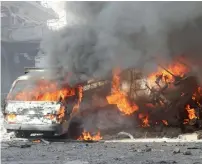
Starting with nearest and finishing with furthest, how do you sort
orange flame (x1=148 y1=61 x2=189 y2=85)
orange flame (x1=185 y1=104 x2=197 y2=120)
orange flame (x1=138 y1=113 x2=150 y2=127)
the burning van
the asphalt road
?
the asphalt road
the burning van
orange flame (x1=185 y1=104 x2=197 y2=120)
orange flame (x1=138 y1=113 x2=150 y2=127)
orange flame (x1=148 y1=61 x2=189 y2=85)

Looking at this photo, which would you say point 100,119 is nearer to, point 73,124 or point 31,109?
point 73,124

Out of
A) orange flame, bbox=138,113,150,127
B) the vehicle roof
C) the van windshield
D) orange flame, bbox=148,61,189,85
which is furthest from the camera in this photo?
orange flame, bbox=148,61,189,85

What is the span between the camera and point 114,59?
11586mm

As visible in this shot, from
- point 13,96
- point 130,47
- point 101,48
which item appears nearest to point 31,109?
point 13,96

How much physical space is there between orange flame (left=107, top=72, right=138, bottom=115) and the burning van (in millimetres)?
1454

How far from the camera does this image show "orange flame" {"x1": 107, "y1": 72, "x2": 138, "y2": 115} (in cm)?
1145

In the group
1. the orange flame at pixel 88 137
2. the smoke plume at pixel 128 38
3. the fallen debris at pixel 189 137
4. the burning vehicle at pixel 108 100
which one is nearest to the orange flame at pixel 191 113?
the burning vehicle at pixel 108 100

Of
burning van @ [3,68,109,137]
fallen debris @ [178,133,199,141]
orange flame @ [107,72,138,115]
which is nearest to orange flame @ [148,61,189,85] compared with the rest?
orange flame @ [107,72,138,115]

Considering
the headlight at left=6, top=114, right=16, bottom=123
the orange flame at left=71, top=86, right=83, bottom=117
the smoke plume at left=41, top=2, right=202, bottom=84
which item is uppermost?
the smoke plume at left=41, top=2, right=202, bottom=84

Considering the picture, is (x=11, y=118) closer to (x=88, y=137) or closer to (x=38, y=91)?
(x=38, y=91)

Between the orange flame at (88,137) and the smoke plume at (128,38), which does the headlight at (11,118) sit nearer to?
the orange flame at (88,137)

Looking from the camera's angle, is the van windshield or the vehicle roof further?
the vehicle roof

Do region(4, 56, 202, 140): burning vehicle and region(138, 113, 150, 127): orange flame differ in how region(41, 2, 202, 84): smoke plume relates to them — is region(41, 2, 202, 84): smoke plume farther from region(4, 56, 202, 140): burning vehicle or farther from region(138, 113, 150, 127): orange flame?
region(138, 113, 150, 127): orange flame

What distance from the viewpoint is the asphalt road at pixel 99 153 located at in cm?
676
